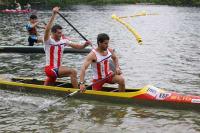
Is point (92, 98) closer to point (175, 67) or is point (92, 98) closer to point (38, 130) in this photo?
point (38, 130)

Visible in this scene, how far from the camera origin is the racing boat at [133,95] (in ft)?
41.5

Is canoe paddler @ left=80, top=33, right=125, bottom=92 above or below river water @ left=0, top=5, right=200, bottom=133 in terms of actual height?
above

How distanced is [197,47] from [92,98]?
17554 millimetres

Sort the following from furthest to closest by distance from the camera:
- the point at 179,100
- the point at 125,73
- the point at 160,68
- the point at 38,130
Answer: the point at 160,68
the point at 125,73
the point at 179,100
the point at 38,130

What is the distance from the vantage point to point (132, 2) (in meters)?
117

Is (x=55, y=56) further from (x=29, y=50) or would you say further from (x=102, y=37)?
(x=29, y=50)

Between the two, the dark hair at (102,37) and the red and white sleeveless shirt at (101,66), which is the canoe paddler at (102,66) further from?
the dark hair at (102,37)

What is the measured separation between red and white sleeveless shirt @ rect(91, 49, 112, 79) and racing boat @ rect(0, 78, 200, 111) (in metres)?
0.56

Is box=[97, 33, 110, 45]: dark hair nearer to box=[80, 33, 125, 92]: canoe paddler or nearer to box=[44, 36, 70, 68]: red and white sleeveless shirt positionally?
box=[80, 33, 125, 92]: canoe paddler

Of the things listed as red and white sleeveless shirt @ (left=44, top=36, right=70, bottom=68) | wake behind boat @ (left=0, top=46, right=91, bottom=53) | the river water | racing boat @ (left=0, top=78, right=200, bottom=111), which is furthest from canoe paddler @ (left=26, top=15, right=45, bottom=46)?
red and white sleeveless shirt @ (left=44, top=36, right=70, bottom=68)

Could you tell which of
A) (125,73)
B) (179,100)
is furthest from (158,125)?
(125,73)

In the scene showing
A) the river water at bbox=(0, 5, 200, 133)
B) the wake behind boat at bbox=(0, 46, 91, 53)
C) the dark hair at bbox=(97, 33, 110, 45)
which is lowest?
the river water at bbox=(0, 5, 200, 133)

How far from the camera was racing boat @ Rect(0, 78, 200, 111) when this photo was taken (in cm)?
1265

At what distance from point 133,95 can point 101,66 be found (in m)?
1.35
